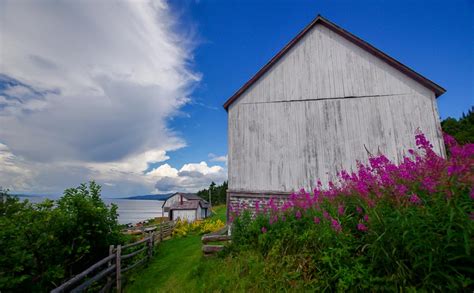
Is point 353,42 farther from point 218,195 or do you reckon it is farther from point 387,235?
point 218,195

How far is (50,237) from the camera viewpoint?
632cm

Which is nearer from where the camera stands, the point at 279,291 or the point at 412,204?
the point at 412,204

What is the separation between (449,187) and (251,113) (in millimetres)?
8716

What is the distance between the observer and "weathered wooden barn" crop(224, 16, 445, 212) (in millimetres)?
9539

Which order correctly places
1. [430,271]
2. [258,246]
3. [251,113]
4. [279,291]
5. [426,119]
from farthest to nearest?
[251,113] < [426,119] < [258,246] < [279,291] < [430,271]

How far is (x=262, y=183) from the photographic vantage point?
10.3 metres

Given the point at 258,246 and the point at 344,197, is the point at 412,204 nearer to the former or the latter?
the point at 344,197

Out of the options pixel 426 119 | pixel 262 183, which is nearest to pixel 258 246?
pixel 262 183

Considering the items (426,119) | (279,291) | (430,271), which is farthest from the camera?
(426,119)

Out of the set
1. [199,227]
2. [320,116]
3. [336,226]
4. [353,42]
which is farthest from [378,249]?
[199,227]

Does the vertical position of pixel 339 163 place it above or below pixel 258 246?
above

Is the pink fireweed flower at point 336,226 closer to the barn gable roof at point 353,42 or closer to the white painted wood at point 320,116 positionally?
the white painted wood at point 320,116

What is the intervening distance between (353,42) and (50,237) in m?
13.6

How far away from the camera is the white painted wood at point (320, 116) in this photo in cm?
954
